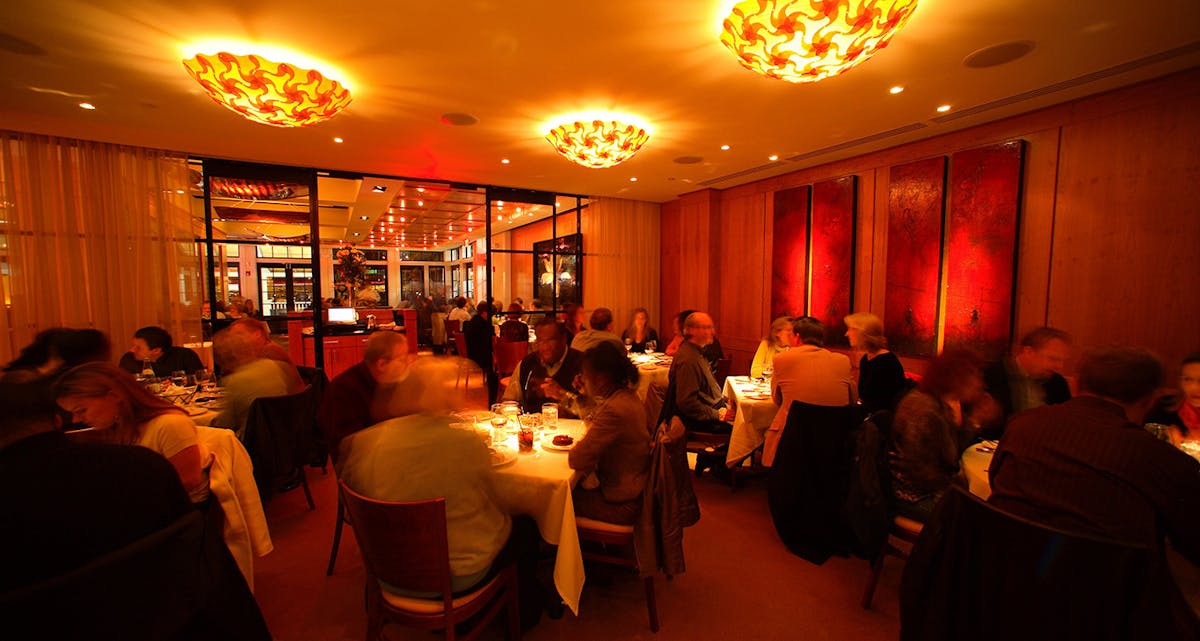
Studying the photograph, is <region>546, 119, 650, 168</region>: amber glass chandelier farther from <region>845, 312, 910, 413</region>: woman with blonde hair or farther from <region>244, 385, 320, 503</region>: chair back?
<region>244, 385, 320, 503</region>: chair back

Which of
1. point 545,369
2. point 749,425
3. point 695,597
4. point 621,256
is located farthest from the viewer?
point 621,256

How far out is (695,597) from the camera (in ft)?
8.73

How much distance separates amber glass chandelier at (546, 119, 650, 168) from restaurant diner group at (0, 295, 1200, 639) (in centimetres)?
175

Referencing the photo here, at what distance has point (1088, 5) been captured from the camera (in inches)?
101

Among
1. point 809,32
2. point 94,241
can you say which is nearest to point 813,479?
point 809,32

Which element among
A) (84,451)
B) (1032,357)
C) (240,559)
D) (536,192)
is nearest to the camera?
(84,451)

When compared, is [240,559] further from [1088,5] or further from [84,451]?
[1088,5]

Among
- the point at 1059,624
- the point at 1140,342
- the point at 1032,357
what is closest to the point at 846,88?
the point at 1032,357

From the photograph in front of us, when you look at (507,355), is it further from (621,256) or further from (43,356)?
(43,356)

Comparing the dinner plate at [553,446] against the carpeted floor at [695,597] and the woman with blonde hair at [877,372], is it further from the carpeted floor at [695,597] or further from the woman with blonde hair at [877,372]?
the woman with blonde hair at [877,372]

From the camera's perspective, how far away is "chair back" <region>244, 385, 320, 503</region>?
3.21 m

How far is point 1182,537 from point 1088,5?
283cm

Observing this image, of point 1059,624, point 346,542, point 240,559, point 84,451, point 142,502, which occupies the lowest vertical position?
point 346,542

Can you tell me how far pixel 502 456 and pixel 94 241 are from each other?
600cm
